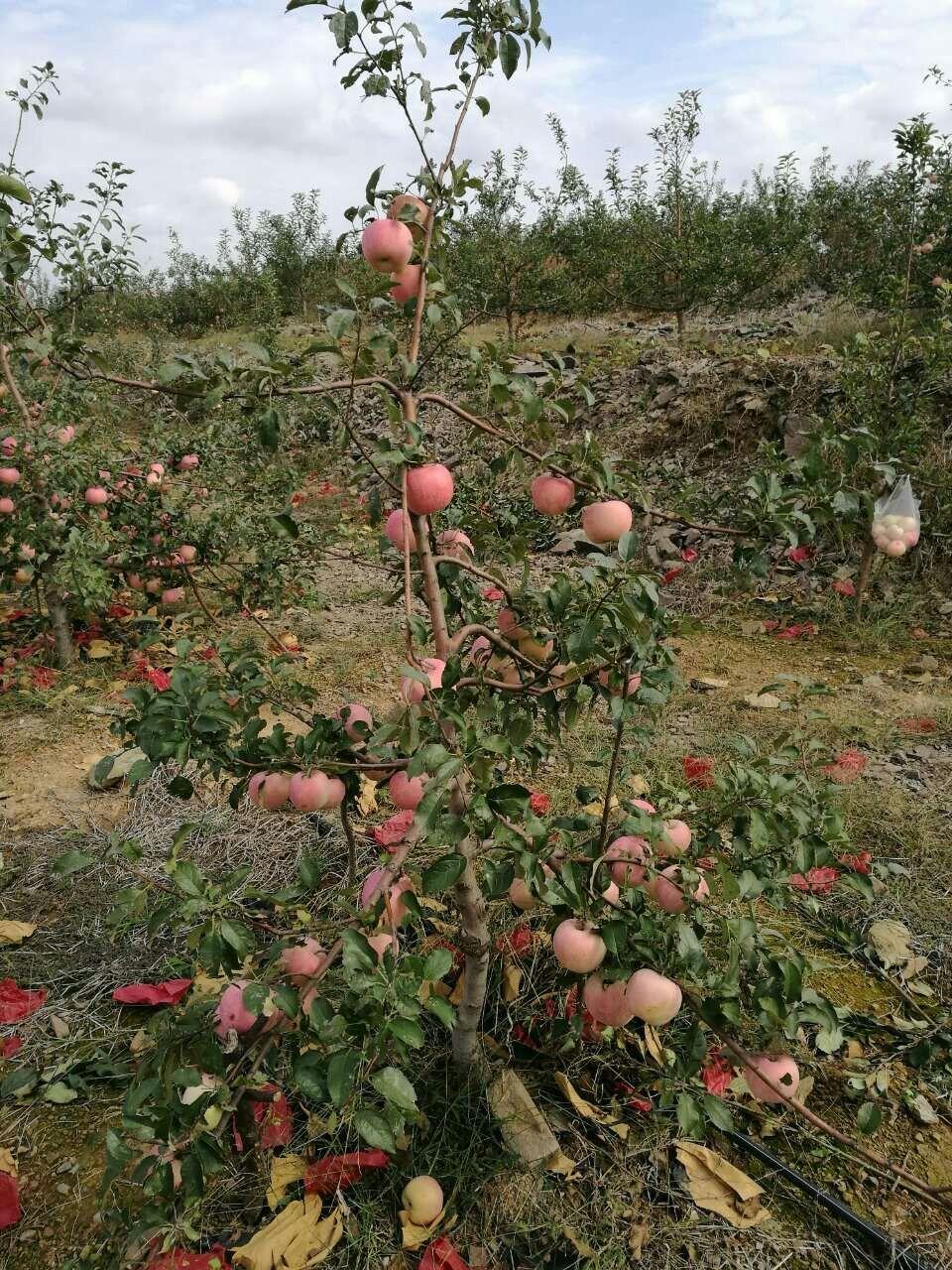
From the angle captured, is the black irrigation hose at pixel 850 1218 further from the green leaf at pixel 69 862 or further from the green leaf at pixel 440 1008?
the green leaf at pixel 69 862

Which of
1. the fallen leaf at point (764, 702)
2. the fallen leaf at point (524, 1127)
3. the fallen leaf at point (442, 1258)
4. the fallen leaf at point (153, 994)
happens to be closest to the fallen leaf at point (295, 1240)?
the fallen leaf at point (442, 1258)

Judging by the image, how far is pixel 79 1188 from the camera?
5.19 ft

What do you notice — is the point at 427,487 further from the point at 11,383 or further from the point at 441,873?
the point at 11,383

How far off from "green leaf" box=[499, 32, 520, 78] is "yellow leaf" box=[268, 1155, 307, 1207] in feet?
6.40

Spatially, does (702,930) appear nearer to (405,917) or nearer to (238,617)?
(405,917)

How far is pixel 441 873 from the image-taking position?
1.14 metres

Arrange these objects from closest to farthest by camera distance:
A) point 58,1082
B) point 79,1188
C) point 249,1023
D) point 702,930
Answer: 1. point 249,1023
2. point 702,930
3. point 79,1188
4. point 58,1082

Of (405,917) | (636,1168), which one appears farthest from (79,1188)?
(636,1168)

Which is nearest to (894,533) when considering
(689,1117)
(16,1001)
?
(689,1117)

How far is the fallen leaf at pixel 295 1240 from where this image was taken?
1.40m

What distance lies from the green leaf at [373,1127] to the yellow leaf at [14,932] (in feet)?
5.45

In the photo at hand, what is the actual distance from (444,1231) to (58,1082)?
936 mm

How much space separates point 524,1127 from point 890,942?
1.17 metres

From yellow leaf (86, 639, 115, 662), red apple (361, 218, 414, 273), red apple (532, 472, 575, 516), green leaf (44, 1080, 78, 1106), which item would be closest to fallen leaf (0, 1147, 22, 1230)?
green leaf (44, 1080, 78, 1106)
